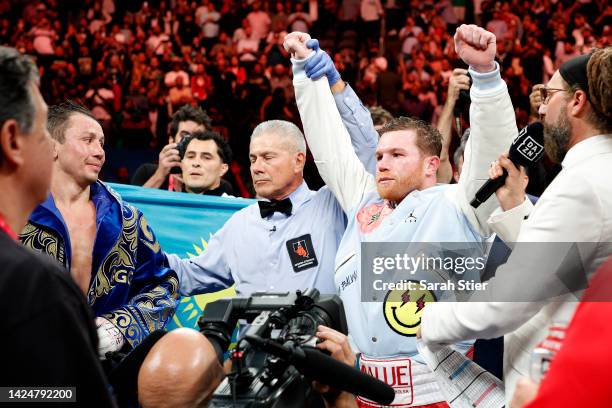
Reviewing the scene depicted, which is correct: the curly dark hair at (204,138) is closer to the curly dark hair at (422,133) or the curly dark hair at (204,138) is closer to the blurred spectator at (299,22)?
the curly dark hair at (422,133)

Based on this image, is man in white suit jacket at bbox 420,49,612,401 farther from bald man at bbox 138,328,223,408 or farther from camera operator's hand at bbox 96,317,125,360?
camera operator's hand at bbox 96,317,125,360

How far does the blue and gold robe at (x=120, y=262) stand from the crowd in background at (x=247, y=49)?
16.4 ft

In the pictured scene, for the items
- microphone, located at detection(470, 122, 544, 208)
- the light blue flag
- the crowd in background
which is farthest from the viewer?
the crowd in background

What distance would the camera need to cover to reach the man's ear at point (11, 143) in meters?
1.34

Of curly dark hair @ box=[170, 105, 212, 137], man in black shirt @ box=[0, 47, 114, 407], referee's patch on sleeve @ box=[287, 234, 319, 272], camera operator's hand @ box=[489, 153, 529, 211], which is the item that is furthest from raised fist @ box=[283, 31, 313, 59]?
curly dark hair @ box=[170, 105, 212, 137]

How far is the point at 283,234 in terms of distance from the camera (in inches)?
133

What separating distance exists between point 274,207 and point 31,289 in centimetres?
222

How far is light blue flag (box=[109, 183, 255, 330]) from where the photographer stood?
4.12 meters

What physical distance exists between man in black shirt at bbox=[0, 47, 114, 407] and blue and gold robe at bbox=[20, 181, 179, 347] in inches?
59.3

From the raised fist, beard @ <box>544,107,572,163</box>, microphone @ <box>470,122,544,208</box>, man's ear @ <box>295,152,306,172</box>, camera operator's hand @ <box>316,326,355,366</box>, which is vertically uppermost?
the raised fist

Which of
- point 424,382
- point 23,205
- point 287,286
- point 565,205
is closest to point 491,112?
point 565,205

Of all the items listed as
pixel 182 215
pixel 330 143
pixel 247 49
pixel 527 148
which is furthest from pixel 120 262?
pixel 247 49

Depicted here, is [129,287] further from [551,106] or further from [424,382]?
[551,106]

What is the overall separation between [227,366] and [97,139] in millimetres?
1681
